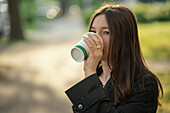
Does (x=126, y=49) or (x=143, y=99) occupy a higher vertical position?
(x=126, y=49)

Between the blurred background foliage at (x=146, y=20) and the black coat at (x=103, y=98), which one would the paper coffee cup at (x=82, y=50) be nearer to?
the black coat at (x=103, y=98)

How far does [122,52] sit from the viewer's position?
1.72 metres

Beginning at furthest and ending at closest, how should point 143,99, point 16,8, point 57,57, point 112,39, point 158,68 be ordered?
point 16,8, point 57,57, point 158,68, point 112,39, point 143,99

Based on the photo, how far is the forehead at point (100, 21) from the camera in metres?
1.70

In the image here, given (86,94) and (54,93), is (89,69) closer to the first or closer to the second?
(86,94)

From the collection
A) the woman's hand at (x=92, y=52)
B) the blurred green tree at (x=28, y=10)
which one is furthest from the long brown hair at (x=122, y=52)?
the blurred green tree at (x=28, y=10)

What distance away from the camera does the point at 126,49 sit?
5.65 feet

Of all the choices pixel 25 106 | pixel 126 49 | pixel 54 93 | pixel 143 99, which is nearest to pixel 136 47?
pixel 126 49

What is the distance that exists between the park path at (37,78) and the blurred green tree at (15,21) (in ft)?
10.7

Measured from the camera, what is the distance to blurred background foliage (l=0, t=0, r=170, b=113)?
7.19 metres

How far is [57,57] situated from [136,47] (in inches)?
331

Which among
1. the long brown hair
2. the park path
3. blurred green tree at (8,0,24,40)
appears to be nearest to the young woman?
the long brown hair

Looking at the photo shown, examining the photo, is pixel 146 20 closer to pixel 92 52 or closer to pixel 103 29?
pixel 103 29

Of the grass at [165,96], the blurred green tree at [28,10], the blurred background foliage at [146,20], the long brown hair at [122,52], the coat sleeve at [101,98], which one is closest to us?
the coat sleeve at [101,98]
